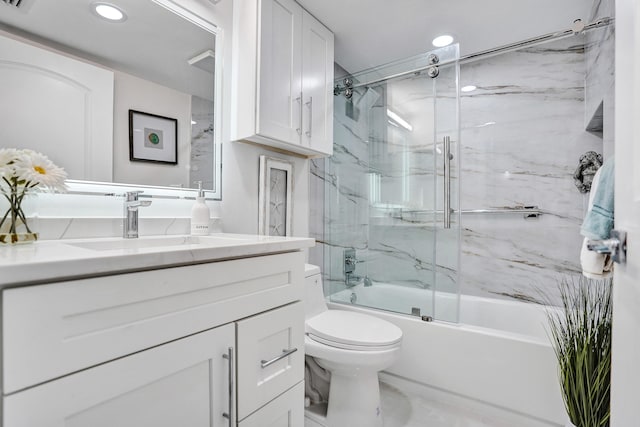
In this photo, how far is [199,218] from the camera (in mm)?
1345

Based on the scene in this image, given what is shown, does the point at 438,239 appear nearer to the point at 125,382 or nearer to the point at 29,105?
the point at 125,382

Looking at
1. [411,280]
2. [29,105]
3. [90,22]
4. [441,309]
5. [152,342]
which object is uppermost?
[90,22]

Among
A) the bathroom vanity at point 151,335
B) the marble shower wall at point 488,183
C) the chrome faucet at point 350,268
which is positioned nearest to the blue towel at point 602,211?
the bathroom vanity at point 151,335

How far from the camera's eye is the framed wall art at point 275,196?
1784 millimetres

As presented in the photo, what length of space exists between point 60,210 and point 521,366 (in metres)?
2.08

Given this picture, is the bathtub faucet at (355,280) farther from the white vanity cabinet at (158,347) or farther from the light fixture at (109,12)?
the light fixture at (109,12)

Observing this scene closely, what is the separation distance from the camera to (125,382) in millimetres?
649

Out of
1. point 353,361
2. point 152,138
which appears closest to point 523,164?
point 353,361

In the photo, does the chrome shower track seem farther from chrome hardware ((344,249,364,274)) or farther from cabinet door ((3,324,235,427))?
cabinet door ((3,324,235,427))

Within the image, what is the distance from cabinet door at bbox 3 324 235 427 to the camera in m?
0.55

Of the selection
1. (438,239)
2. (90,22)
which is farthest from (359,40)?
(90,22)

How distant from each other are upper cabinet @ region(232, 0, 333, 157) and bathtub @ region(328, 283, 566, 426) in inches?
45.4

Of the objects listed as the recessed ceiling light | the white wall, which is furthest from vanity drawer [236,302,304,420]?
the recessed ceiling light

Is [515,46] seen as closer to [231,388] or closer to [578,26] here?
[578,26]
